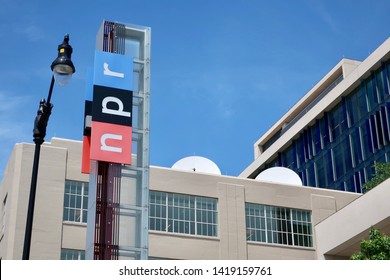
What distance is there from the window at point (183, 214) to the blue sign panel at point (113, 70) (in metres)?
13.0

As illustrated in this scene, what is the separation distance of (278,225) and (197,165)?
629cm

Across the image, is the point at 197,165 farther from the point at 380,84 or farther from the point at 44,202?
the point at 380,84

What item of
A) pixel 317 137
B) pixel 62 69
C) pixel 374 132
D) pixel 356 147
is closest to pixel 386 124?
pixel 374 132

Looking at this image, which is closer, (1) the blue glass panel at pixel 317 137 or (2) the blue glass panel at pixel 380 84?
(2) the blue glass panel at pixel 380 84

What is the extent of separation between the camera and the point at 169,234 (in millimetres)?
41281

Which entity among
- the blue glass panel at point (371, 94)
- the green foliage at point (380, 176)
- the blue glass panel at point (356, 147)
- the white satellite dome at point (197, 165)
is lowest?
the white satellite dome at point (197, 165)

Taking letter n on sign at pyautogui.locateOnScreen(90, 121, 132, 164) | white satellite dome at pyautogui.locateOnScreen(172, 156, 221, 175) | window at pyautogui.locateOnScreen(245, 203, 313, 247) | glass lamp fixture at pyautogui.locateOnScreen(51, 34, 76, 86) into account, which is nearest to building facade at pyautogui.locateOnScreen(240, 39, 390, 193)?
window at pyautogui.locateOnScreen(245, 203, 313, 247)

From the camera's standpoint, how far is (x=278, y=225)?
44719mm

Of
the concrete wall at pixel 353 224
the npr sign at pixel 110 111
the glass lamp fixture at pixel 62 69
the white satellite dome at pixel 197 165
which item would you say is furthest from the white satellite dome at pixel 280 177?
the glass lamp fixture at pixel 62 69

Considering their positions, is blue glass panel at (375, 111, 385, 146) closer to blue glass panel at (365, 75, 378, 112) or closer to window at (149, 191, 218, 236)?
blue glass panel at (365, 75, 378, 112)

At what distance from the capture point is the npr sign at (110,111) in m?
28.2

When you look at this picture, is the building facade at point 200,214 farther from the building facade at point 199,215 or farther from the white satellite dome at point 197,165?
the white satellite dome at point 197,165

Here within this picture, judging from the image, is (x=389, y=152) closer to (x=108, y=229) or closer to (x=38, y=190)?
(x=38, y=190)
